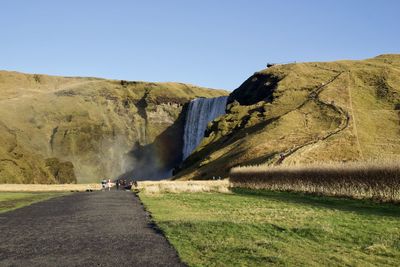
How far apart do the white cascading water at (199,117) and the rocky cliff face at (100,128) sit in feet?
45.4

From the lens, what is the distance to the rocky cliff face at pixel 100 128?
534 ft

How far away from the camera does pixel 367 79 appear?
12012cm

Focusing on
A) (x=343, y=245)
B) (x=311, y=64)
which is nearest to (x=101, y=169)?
(x=311, y=64)

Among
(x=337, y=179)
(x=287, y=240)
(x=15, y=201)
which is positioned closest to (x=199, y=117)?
(x=337, y=179)

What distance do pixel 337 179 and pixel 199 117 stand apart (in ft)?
357

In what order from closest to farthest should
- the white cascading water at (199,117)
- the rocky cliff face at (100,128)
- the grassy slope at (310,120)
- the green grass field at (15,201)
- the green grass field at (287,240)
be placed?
the green grass field at (287,240) < the green grass field at (15,201) < the grassy slope at (310,120) < the white cascading water at (199,117) < the rocky cliff face at (100,128)

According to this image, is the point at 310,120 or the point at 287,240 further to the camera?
the point at 310,120

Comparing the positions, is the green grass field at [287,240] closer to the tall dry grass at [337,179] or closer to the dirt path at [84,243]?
the dirt path at [84,243]

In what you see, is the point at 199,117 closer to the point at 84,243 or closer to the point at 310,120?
the point at 310,120

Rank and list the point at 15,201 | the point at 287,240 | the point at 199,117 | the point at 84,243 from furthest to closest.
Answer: the point at 199,117
the point at 15,201
the point at 287,240
the point at 84,243

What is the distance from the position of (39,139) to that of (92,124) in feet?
59.2

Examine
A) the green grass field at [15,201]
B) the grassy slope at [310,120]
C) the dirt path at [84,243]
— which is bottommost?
the green grass field at [15,201]

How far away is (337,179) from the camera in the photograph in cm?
3978

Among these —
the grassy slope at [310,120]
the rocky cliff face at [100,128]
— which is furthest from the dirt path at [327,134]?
the rocky cliff face at [100,128]
